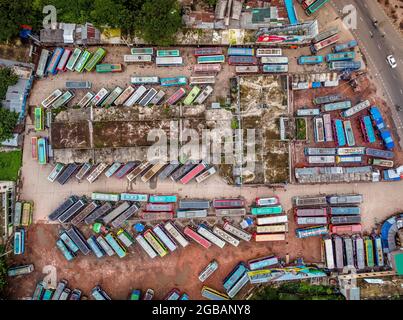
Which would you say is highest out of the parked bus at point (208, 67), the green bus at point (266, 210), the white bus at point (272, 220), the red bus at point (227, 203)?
the parked bus at point (208, 67)

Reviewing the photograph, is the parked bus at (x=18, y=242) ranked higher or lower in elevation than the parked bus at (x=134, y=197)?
lower

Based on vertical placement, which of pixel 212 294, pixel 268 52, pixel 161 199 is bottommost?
pixel 212 294

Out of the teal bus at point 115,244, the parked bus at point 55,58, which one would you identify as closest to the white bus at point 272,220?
the teal bus at point 115,244

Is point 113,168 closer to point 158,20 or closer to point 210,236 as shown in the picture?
point 210,236

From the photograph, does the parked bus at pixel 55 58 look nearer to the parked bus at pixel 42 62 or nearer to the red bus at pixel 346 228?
the parked bus at pixel 42 62

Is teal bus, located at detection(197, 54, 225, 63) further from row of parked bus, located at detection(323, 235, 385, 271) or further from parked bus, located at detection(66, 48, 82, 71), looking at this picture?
row of parked bus, located at detection(323, 235, 385, 271)

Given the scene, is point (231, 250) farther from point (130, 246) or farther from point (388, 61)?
point (388, 61)

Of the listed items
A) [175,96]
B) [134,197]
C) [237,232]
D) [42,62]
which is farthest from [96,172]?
[237,232]
